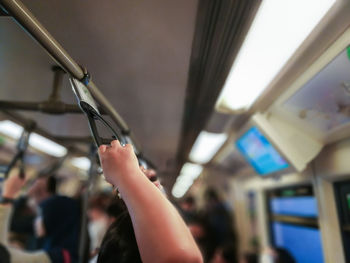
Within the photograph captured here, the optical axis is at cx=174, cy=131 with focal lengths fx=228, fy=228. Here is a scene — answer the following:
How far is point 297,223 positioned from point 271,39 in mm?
1870

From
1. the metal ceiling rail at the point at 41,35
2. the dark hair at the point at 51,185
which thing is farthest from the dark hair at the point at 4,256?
the metal ceiling rail at the point at 41,35

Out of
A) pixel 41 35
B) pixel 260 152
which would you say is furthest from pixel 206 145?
pixel 41 35

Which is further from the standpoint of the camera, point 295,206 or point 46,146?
point 46,146

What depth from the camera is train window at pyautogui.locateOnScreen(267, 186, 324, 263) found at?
1.79 meters

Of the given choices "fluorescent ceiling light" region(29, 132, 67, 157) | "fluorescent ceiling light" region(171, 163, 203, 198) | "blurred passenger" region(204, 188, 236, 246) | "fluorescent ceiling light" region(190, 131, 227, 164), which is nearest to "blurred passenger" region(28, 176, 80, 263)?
"fluorescent ceiling light" region(29, 132, 67, 157)

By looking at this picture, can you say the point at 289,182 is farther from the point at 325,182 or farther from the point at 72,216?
the point at 72,216

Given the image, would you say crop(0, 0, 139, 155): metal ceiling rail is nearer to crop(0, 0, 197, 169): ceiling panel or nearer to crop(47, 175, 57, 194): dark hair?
crop(0, 0, 197, 169): ceiling panel

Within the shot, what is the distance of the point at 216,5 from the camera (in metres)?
0.73

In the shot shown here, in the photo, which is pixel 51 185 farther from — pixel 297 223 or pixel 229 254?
pixel 297 223

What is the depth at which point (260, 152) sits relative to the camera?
1.85m

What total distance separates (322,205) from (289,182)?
58 cm

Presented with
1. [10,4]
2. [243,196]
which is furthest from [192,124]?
[243,196]

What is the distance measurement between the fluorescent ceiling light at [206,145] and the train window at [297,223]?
0.88 meters

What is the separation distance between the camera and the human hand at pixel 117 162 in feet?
1.99
